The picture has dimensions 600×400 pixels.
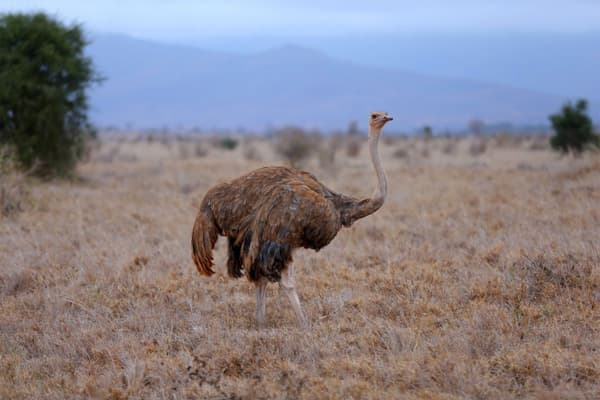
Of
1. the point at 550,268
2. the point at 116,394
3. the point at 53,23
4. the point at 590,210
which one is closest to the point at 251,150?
the point at 53,23

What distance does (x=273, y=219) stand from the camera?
20.3 feet

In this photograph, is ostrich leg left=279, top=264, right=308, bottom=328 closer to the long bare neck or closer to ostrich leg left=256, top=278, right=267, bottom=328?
ostrich leg left=256, top=278, right=267, bottom=328

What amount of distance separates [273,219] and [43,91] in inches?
485

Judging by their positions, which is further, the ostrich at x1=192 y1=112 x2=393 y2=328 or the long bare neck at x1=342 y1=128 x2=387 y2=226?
the long bare neck at x1=342 y1=128 x2=387 y2=226

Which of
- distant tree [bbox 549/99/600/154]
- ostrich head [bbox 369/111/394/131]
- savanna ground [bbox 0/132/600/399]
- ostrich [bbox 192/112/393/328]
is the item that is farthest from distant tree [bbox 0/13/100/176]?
distant tree [bbox 549/99/600/154]

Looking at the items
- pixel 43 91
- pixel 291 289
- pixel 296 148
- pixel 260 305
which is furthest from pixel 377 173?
pixel 296 148

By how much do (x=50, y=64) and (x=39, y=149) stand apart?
1.89 metres

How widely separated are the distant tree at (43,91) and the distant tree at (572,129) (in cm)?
1469

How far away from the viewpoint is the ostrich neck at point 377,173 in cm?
658

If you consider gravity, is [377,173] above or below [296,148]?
above

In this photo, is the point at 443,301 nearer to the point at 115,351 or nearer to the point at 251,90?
the point at 115,351

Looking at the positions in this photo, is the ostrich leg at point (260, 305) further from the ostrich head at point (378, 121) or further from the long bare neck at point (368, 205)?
the ostrich head at point (378, 121)

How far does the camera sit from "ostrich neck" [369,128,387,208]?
6578 millimetres

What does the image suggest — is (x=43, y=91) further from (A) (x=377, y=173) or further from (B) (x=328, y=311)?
(A) (x=377, y=173)
